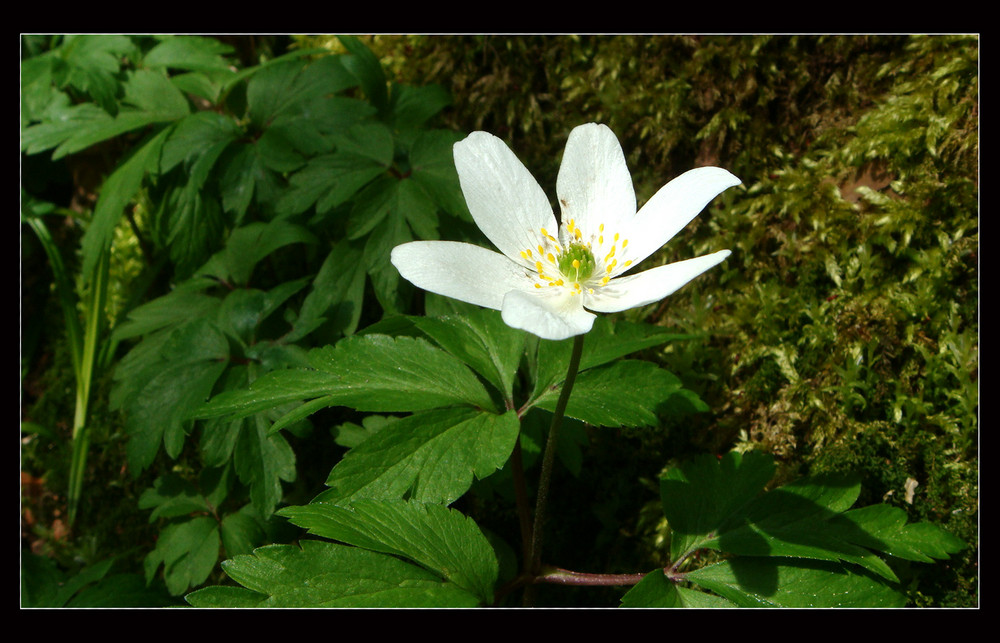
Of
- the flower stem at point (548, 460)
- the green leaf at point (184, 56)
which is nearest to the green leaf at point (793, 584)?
the flower stem at point (548, 460)

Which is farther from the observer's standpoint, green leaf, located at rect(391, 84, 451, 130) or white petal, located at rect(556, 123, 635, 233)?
green leaf, located at rect(391, 84, 451, 130)

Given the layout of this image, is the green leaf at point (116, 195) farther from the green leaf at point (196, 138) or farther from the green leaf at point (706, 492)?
the green leaf at point (706, 492)

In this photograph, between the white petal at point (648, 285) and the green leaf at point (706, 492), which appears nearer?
the white petal at point (648, 285)

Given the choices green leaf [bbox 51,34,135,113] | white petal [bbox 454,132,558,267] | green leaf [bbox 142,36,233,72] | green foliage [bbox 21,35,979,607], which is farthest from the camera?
green leaf [bbox 142,36,233,72]

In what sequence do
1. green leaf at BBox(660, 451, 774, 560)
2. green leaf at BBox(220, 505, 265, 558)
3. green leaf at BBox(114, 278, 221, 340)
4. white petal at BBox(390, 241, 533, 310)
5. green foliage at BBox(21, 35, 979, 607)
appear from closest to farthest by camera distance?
white petal at BBox(390, 241, 533, 310) < green foliage at BBox(21, 35, 979, 607) < green leaf at BBox(660, 451, 774, 560) < green leaf at BBox(220, 505, 265, 558) < green leaf at BBox(114, 278, 221, 340)

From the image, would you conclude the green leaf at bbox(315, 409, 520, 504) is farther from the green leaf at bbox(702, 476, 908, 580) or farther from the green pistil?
the green leaf at bbox(702, 476, 908, 580)

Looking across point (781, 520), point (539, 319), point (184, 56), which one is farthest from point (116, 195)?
point (781, 520)

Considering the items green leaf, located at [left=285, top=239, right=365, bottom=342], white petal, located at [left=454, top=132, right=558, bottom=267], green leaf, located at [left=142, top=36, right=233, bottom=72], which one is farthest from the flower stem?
green leaf, located at [left=142, top=36, right=233, bottom=72]
